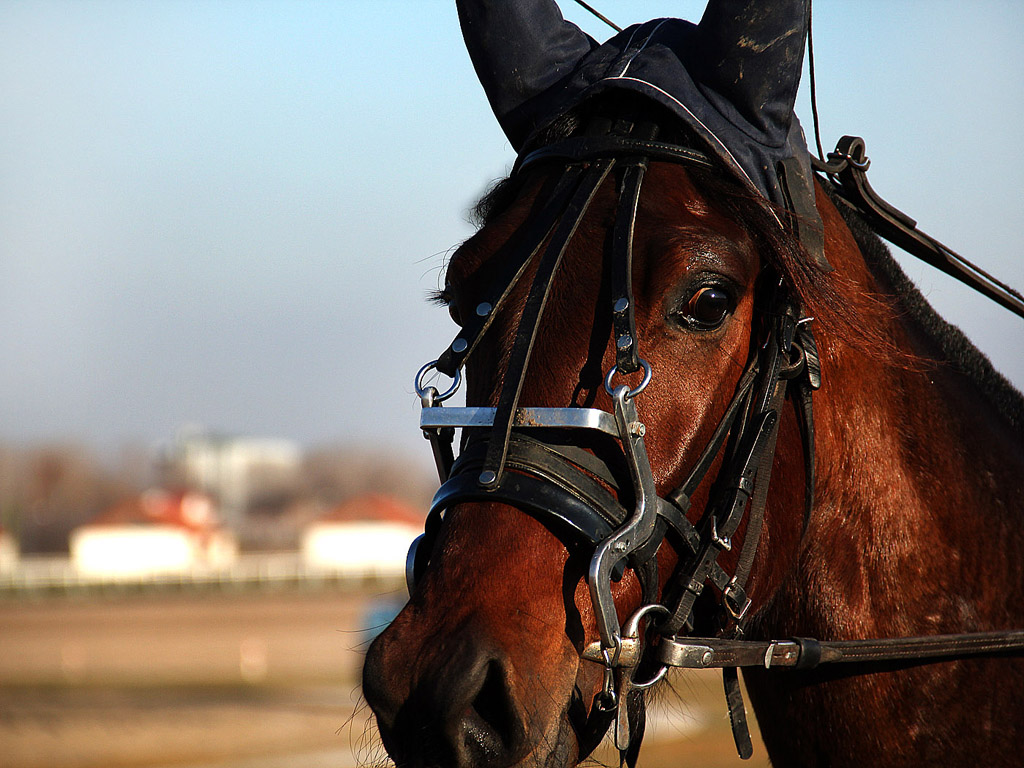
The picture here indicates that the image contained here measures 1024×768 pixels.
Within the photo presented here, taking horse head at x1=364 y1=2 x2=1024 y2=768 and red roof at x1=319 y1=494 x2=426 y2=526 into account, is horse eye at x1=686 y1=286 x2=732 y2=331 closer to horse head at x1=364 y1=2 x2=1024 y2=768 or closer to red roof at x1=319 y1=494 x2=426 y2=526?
horse head at x1=364 y1=2 x2=1024 y2=768

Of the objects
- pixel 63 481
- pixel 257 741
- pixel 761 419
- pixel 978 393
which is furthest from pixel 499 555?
pixel 63 481

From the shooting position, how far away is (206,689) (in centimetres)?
2434

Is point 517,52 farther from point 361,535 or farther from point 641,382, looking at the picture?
point 361,535

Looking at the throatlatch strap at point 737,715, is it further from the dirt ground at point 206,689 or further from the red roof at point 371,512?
the red roof at point 371,512

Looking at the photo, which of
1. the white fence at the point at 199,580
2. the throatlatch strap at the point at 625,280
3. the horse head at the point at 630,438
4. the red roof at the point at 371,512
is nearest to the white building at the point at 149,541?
the red roof at the point at 371,512

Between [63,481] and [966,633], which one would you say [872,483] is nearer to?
[966,633]

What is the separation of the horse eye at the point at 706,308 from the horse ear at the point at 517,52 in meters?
0.85

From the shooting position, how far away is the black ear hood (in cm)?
235

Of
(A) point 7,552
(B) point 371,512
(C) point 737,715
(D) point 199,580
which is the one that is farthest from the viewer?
(B) point 371,512

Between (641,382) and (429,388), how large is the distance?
0.51m

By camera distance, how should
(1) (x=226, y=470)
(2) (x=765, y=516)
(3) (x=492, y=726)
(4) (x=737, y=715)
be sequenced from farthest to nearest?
(1) (x=226, y=470) < (4) (x=737, y=715) < (2) (x=765, y=516) < (3) (x=492, y=726)

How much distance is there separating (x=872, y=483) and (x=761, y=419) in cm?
55

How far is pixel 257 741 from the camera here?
48.8 feet

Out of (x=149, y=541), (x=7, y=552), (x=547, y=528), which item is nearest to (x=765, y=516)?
(x=547, y=528)
